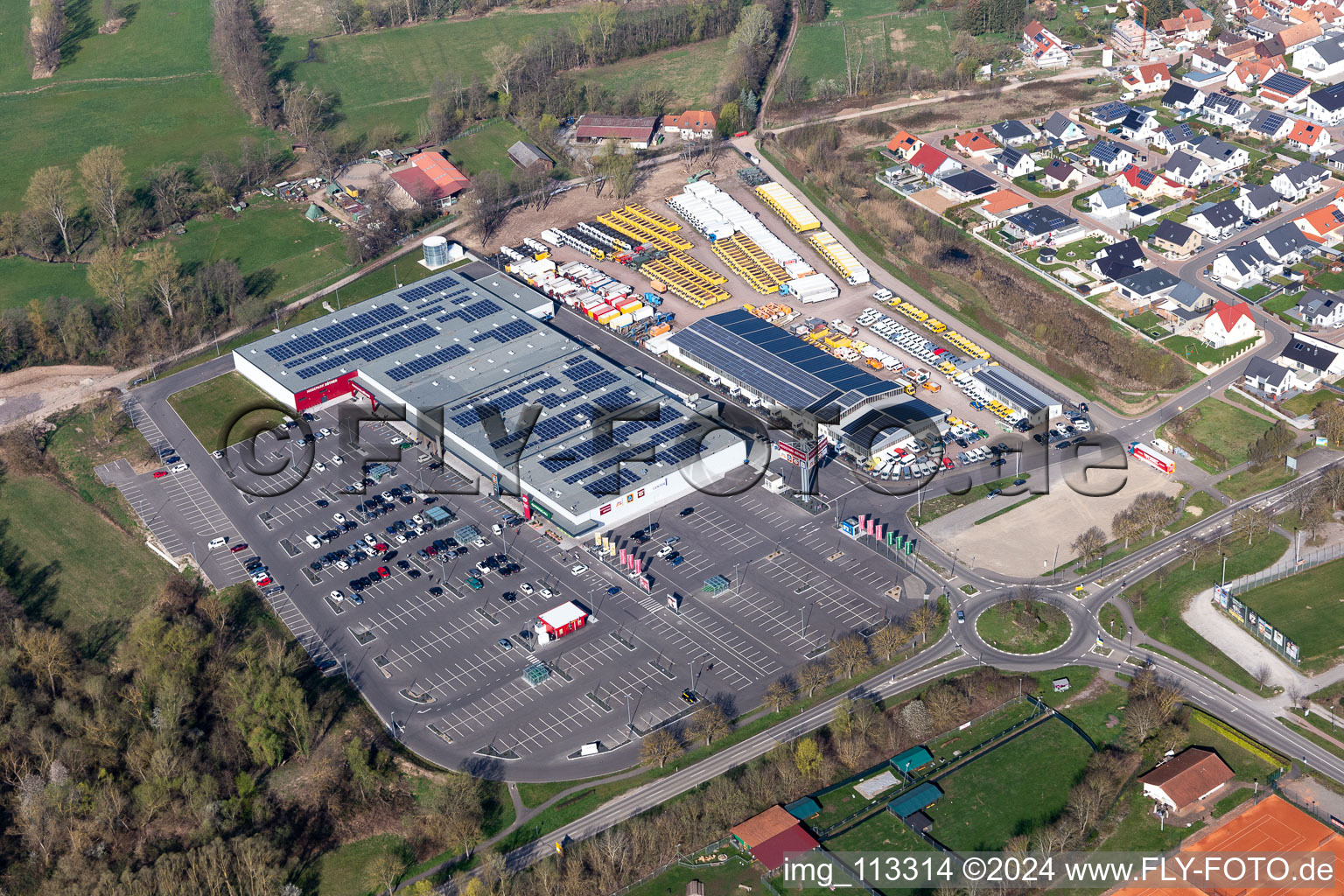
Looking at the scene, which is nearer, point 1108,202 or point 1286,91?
point 1108,202

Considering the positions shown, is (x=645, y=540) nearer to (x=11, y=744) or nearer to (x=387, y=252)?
(x=11, y=744)

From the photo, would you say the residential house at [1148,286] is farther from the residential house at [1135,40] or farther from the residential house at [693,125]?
the residential house at [1135,40]

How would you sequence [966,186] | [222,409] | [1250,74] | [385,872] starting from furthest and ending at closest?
1. [1250,74]
2. [966,186]
3. [222,409]
4. [385,872]

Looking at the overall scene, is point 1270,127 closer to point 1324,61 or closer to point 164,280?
point 1324,61

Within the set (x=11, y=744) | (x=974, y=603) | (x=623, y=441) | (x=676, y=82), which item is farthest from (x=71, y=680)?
(x=676, y=82)

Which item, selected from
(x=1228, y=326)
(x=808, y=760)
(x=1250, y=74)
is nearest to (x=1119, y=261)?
(x=1228, y=326)

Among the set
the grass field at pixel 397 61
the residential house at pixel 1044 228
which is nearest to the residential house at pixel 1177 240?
the residential house at pixel 1044 228
